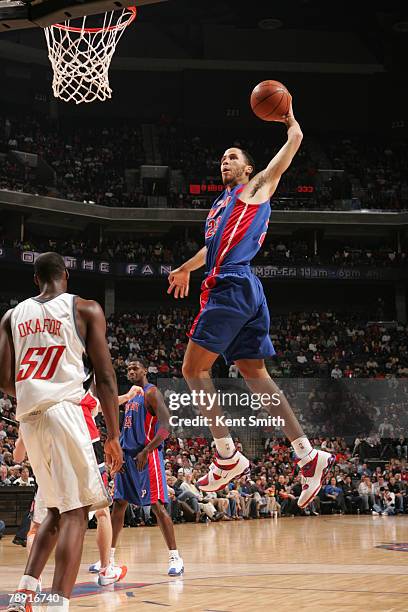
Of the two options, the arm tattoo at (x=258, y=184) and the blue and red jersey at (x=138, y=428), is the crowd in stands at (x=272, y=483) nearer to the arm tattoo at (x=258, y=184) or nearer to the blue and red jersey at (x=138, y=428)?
the blue and red jersey at (x=138, y=428)

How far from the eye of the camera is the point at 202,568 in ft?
28.4

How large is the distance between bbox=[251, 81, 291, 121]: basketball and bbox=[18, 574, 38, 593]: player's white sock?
2603 millimetres

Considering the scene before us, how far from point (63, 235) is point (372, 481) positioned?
49.6 ft

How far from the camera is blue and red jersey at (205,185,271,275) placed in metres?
4.11

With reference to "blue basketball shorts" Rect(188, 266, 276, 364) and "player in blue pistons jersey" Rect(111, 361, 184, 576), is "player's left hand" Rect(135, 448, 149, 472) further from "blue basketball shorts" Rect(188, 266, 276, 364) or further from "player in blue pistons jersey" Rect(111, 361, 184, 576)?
"blue basketball shorts" Rect(188, 266, 276, 364)

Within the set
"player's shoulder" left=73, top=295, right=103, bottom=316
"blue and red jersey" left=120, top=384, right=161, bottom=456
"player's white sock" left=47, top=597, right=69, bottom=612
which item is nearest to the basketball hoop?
"blue and red jersey" left=120, top=384, right=161, bottom=456

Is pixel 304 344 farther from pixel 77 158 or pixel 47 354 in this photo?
pixel 47 354

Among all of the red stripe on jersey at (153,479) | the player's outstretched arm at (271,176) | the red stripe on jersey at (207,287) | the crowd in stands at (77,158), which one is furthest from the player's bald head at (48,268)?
the crowd in stands at (77,158)

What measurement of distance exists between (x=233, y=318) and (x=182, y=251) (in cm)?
2419

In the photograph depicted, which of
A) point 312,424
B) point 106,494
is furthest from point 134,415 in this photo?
point 312,424

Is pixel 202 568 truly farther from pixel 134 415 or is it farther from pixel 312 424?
pixel 312 424

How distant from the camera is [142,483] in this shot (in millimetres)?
7945

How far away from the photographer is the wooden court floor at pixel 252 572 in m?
6.26

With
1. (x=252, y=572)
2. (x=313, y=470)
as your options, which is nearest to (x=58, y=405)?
(x=313, y=470)
